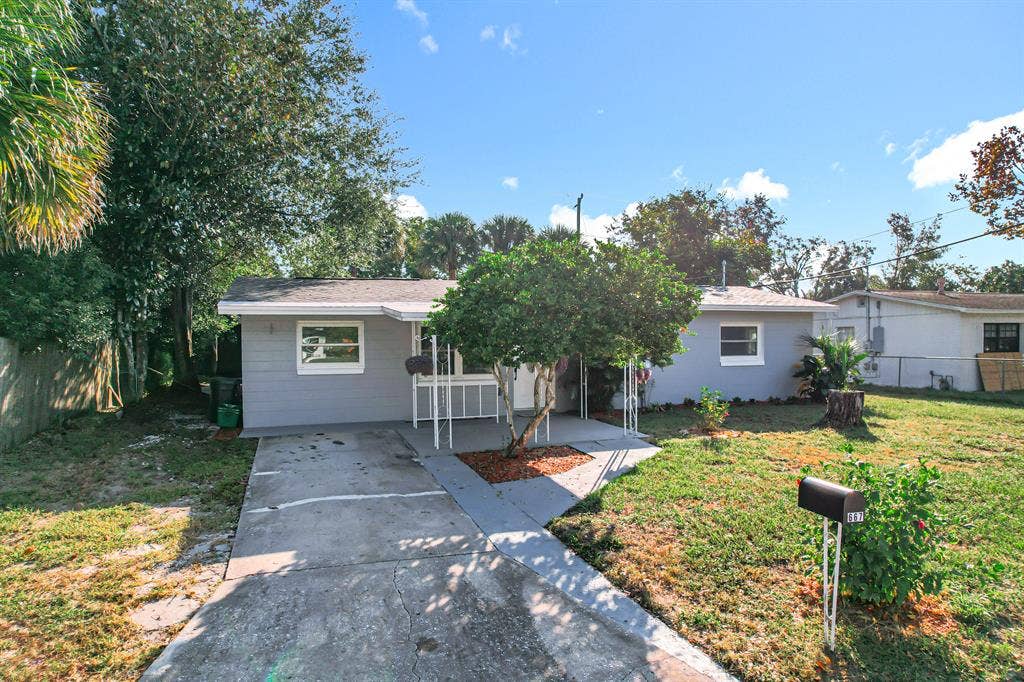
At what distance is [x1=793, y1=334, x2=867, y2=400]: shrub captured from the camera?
11891 millimetres

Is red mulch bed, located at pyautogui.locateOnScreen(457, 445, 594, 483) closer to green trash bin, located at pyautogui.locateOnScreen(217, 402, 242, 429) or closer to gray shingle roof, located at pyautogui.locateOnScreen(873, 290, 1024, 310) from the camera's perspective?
green trash bin, located at pyautogui.locateOnScreen(217, 402, 242, 429)

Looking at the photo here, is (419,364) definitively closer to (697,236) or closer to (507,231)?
(507,231)

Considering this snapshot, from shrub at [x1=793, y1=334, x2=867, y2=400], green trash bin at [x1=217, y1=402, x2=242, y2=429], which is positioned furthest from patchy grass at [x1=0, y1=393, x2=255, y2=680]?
shrub at [x1=793, y1=334, x2=867, y2=400]

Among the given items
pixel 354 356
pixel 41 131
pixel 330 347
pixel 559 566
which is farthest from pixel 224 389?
pixel 559 566

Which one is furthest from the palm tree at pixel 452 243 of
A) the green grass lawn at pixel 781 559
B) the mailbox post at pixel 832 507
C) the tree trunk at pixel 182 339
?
the mailbox post at pixel 832 507

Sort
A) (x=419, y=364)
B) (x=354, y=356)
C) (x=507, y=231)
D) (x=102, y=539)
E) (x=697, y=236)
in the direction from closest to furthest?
(x=102, y=539) → (x=419, y=364) → (x=354, y=356) → (x=507, y=231) → (x=697, y=236)

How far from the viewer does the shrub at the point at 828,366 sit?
11.9m

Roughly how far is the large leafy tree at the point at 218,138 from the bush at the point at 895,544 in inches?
444

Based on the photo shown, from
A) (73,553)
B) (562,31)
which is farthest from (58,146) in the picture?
(562,31)

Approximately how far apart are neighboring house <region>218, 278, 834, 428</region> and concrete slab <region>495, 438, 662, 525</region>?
3516 mm

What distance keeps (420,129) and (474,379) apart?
775 centimetres

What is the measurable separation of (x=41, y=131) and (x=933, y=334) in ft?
75.5

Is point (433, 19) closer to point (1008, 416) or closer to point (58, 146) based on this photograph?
point (58, 146)

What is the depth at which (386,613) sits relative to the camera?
337 cm
